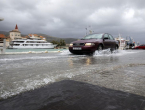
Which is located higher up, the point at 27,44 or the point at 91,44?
the point at 27,44

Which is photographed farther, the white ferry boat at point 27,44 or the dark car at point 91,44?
the white ferry boat at point 27,44

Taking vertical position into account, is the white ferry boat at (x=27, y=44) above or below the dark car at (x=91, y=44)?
above

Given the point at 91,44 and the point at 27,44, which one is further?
the point at 27,44

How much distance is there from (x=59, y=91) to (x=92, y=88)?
39 cm

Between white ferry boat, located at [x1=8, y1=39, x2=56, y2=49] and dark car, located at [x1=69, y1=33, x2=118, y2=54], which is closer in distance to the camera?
dark car, located at [x1=69, y1=33, x2=118, y2=54]

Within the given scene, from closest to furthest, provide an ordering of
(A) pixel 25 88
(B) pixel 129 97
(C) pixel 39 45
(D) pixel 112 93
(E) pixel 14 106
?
(E) pixel 14 106 → (B) pixel 129 97 → (D) pixel 112 93 → (A) pixel 25 88 → (C) pixel 39 45

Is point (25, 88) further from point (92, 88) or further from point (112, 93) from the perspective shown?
point (112, 93)

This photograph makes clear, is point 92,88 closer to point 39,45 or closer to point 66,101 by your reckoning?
point 66,101

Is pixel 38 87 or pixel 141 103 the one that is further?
pixel 38 87

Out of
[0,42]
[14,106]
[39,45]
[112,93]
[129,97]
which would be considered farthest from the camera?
[39,45]

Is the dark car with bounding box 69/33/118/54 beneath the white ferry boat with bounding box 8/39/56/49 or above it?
beneath

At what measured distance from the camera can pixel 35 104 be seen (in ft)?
3.43

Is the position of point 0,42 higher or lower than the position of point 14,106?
higher

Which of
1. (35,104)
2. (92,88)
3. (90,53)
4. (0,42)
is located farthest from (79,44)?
(0,42)
